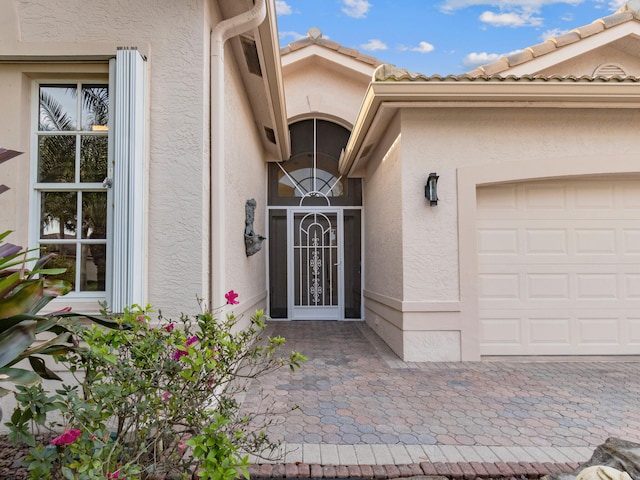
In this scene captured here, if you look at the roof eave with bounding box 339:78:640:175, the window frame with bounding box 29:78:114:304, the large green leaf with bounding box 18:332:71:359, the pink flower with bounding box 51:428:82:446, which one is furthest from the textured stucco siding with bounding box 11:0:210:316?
the roof eave with bounding box 339:78:640:175

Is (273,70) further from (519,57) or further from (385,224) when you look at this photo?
(519,57)

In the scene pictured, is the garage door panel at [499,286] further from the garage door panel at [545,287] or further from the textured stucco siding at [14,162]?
the textured stucco siding at [14,162]

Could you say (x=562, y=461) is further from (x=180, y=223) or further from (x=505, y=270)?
(x=180, y=223)

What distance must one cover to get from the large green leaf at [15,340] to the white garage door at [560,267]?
5.06 metres

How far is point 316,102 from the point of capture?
9.45 m

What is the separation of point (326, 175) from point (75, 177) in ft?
21.2

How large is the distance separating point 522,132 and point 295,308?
585 centimetres

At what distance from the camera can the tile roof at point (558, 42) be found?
7504 millimetres

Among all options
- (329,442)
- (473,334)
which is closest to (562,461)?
(329,442)

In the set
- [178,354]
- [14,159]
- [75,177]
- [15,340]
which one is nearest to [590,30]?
[75,177]

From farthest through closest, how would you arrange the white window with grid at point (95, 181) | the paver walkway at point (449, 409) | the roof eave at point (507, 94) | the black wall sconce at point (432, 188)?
the black wall sconce at point (432, 188)
the roof eave at point (507, 94)
the white window with grid at point (95, 181)
the paver walkway at point (449, 409)

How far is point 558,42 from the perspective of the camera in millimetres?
7488

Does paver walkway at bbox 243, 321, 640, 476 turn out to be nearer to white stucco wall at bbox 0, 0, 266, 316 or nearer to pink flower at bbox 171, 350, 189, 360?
pink flower at bbox 171, 350, 189, 360

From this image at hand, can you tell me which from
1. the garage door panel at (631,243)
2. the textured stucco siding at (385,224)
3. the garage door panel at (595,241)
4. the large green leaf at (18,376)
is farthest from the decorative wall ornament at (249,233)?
the garage door panel at (631,243)
